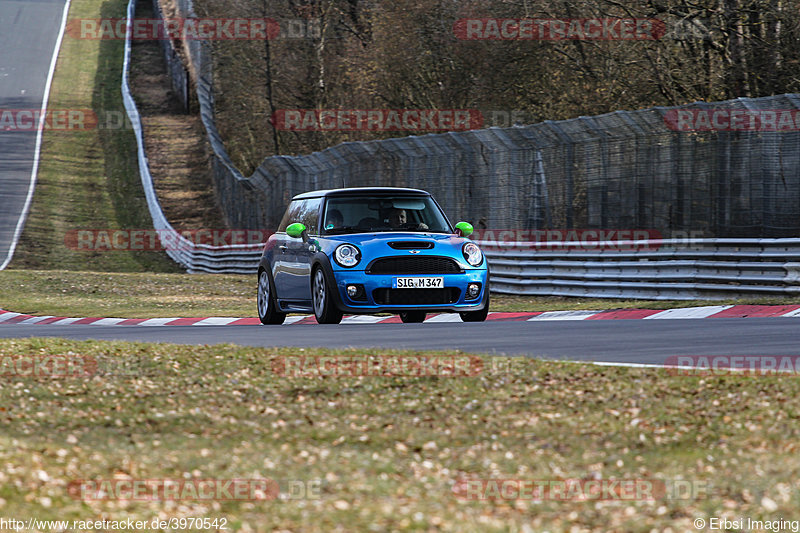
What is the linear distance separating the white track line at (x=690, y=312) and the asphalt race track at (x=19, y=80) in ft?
82.9

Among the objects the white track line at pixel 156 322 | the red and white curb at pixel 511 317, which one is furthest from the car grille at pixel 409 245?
the white track line at pixel 156 322

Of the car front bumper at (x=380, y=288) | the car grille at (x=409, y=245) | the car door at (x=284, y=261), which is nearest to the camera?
the car front bumper at (x=380, y=288)

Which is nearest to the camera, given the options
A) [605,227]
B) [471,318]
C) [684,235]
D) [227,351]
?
[227,351]

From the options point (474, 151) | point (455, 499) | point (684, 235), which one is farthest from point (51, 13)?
point (455, 499)

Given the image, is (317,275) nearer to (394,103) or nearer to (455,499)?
(455,499)

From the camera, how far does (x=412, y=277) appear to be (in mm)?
15062

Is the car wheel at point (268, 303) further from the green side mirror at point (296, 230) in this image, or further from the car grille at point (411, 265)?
the car grille at point (411, 265)

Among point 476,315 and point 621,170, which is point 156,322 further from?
point 621,170

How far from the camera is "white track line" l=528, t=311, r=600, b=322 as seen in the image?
17.3 meters

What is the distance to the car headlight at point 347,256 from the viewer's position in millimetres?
15000

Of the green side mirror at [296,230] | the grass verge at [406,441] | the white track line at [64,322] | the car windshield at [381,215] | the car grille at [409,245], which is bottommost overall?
the white track line at [64,322]

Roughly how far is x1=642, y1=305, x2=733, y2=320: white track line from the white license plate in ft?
9.83

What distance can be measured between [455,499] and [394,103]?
101ft

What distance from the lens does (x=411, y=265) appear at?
15086mm
